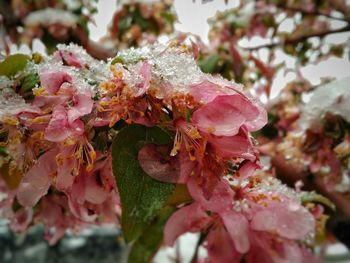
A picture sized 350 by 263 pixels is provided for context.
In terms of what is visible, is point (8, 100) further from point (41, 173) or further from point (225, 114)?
point (225, 114)

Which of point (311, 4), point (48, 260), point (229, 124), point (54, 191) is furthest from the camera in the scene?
point (48, 260)

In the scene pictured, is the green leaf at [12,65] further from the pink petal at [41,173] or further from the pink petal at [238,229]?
the pink petal at [238,229]

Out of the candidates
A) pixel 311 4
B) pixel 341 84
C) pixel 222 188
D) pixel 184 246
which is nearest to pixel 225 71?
pixel 341 84

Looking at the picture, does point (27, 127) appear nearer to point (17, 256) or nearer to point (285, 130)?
point (285, 130)

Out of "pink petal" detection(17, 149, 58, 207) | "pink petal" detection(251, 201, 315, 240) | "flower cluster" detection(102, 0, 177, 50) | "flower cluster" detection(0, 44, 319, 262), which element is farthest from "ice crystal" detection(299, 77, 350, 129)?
"flower cluster" detection(102, 0, 177, 50)

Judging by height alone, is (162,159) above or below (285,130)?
above

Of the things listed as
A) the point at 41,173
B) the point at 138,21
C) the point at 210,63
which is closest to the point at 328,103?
the point at 210,63

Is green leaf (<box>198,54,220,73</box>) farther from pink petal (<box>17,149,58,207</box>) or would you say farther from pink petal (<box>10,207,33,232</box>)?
pink petal (<box>17,149,58,207</box>)
